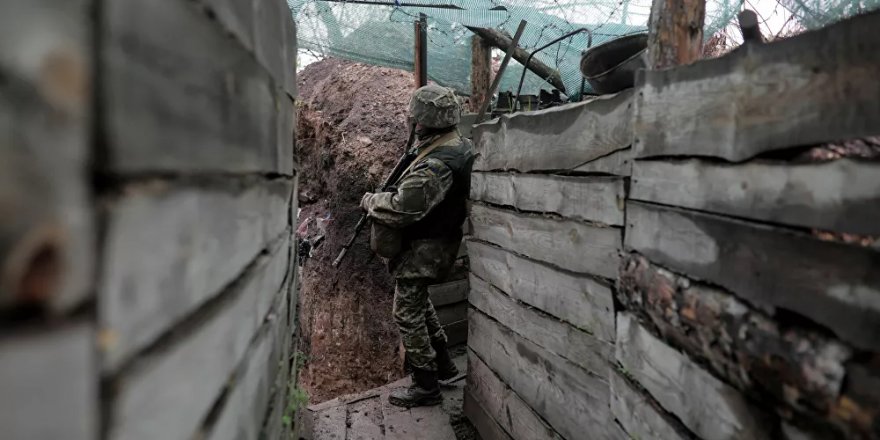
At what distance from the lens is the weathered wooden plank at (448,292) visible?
505 centimetres

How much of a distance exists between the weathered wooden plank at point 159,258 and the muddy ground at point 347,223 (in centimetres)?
538

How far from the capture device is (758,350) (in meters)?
1.17

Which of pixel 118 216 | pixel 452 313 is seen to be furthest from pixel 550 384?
pixel 452 313

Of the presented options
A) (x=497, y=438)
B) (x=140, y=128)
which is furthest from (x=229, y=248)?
(x=497, y=438)

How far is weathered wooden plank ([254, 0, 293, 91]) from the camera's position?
1.10 meters

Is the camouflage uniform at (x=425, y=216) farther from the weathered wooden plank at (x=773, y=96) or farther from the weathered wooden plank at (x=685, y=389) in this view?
the weathered wooden plank at (x=773, y=96)

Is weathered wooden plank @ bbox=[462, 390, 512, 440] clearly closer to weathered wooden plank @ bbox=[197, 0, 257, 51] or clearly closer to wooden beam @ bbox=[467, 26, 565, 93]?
weathered wooden plank @ bbox=[197, 0, 257, 51]

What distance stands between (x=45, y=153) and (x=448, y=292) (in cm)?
487

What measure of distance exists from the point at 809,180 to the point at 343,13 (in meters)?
6.00

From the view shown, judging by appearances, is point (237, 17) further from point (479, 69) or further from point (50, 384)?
point (479, 69)

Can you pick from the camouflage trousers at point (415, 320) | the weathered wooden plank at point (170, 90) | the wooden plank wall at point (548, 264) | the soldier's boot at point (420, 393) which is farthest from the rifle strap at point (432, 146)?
the weathered wooden plank at point (170, 90)

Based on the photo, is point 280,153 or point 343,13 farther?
point 343,13

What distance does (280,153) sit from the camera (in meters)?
1.45

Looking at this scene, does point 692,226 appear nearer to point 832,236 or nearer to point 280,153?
point 832,236
